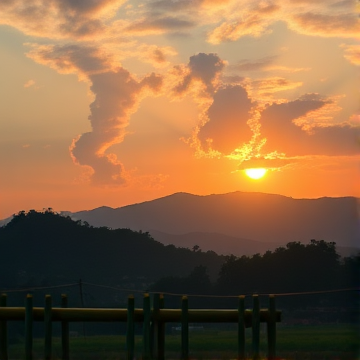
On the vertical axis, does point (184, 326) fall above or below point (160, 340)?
above

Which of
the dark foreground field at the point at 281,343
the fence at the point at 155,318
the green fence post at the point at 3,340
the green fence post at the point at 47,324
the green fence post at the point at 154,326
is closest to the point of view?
the fence at the point at 155,318

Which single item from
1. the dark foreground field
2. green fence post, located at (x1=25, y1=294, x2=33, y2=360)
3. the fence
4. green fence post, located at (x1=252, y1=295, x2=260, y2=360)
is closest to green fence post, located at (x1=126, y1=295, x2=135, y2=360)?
the fence

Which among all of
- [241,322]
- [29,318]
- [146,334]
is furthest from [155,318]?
[29,318]

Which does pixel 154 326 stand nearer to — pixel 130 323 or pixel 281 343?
pixel 130 323

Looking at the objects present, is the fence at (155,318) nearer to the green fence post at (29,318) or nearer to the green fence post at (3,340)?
the green fence post at (29,318)

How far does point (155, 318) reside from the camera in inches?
883

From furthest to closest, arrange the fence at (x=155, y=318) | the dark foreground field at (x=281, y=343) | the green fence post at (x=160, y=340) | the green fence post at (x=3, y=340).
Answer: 1. the dark foreground field at (x=281, y=343)
2. the green fence post at (x=3, y=340)
3. the green fence post at (x=160, y=340)
4. the fence at (x=155, y=318)

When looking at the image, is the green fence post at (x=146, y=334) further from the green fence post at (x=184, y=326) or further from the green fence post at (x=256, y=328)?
the green fence post at (x=256, y=328)

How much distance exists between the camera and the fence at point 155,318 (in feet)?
72.0

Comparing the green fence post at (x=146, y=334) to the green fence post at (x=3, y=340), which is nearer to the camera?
the green fence post at (x=146, y=334)

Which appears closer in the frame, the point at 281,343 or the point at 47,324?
the point at 47,324

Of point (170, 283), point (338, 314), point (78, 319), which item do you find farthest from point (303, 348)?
point (78, 319)

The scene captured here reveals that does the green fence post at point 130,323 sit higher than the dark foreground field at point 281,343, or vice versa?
the green fence post at point 130,323

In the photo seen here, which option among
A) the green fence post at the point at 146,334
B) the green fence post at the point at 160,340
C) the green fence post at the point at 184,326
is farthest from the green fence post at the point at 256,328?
the green fence post at the point at 146,334
